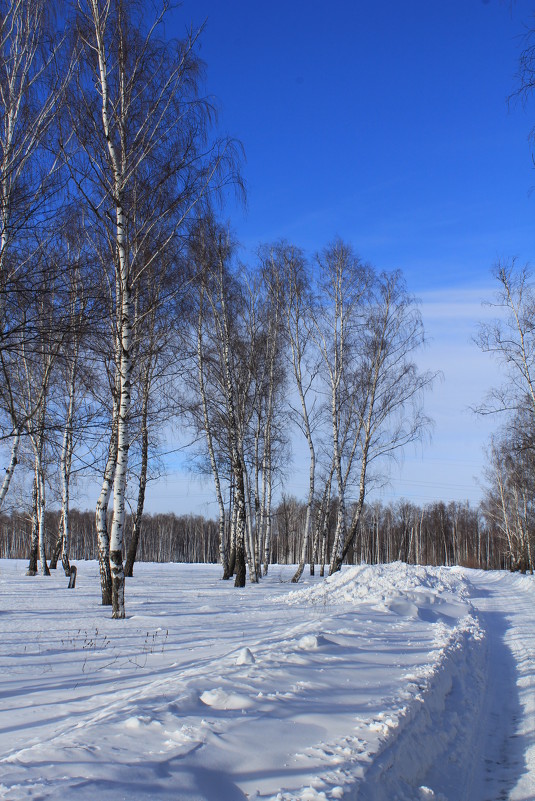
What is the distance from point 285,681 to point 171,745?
5.74ft

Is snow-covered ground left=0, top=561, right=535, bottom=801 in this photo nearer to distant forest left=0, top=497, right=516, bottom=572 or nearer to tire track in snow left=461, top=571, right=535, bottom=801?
tire track in snow left=461, top=571, right=535, bottom=801

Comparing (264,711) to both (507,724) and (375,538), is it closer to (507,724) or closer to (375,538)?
(507,724)

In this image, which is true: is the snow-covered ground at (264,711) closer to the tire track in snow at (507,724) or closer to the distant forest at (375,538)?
the tire track in snow at (507,724)

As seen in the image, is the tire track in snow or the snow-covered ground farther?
the tire track in snow

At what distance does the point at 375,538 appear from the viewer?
244ft

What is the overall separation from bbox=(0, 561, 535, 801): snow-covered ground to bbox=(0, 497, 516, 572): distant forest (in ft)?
191

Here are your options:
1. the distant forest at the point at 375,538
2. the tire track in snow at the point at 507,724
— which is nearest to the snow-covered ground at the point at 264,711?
the tire track in snow at the point at 507,724

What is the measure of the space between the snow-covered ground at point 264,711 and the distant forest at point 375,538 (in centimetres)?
5832

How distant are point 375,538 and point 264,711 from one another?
73532mm

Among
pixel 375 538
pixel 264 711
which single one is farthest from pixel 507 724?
pixel 375 538

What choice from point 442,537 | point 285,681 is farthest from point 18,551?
point 285,681

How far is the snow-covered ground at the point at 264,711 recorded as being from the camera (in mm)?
3055

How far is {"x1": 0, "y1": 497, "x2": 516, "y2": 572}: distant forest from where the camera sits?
71.4 m

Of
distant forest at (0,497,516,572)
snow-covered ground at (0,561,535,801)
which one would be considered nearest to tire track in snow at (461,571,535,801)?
snow-covered ground at (0,561,535,801)
